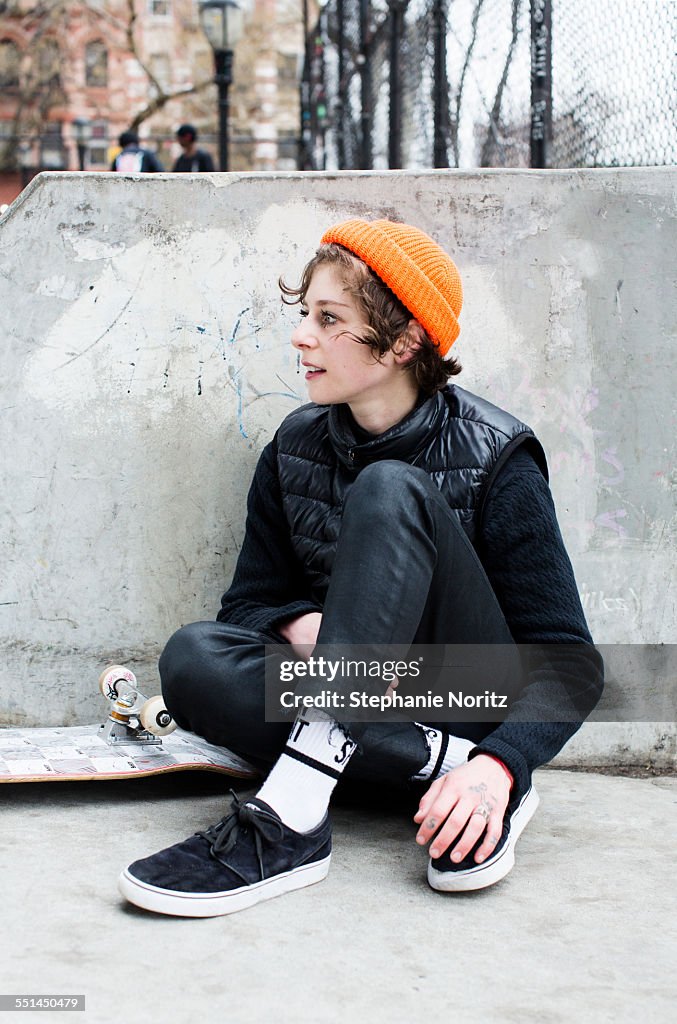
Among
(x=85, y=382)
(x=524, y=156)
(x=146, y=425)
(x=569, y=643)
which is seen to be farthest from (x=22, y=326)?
(x=524, y=156)

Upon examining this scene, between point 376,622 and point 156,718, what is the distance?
32.6 inches

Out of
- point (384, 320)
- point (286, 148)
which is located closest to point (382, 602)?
point (384, 320)

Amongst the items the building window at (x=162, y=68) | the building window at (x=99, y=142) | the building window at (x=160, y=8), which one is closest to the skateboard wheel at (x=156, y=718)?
the building window at (x=162, y=68)

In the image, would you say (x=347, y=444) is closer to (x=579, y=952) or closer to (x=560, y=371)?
(x=560, y=371)

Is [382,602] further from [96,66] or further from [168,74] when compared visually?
[96,66]

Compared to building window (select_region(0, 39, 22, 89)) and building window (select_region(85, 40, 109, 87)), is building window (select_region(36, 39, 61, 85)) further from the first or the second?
building window (select_region(85, 40, 109, 87))

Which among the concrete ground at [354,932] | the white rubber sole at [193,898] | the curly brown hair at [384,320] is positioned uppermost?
the curly brown hair at [384,320]

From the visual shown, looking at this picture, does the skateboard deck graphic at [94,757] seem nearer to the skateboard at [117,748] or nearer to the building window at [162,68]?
the skateboard at [117,748]

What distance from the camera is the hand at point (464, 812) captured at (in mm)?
1886

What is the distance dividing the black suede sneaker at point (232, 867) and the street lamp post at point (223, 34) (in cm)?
980

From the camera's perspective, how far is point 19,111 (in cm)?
2917

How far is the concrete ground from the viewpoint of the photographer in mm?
1522

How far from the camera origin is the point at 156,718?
248cm

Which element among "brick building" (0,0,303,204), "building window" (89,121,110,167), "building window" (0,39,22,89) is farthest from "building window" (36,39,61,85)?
"building window" (89,121,110,167)
